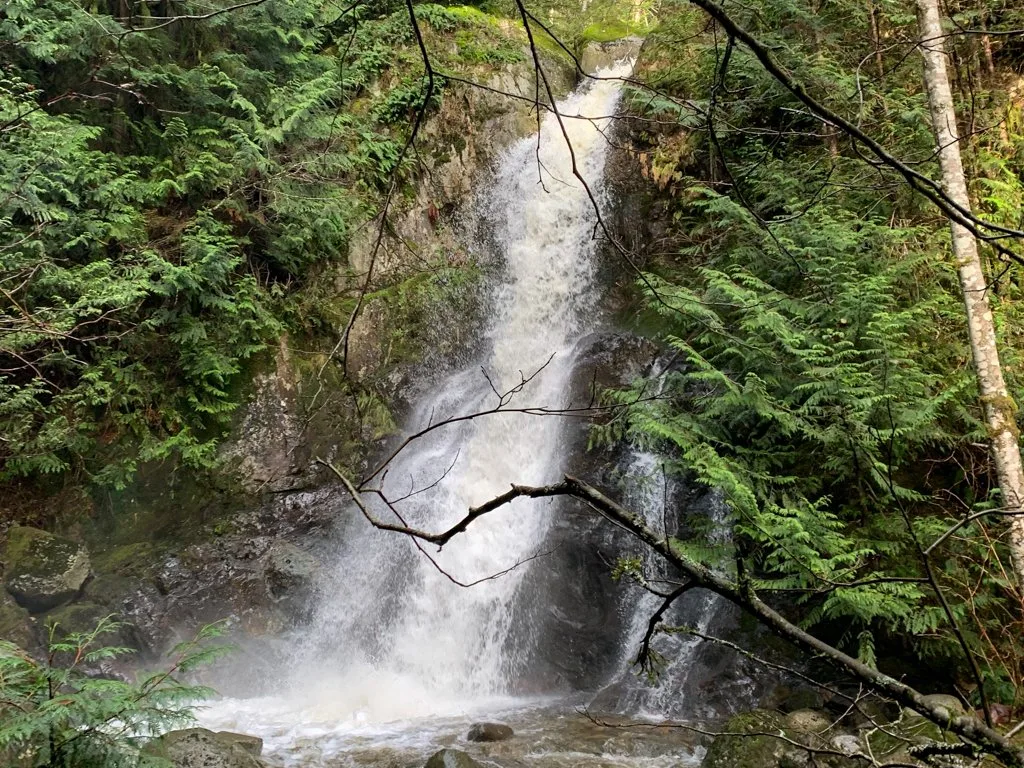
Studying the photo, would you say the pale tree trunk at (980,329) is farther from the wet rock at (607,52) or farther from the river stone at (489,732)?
the wet rock at (607,52)

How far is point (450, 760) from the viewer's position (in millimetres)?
5035

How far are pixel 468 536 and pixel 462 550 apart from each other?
0.21m

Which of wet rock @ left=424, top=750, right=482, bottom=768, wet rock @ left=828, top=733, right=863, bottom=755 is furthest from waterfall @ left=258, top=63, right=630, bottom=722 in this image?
wet rock @ left=828, top=733, right=863, bottom=755

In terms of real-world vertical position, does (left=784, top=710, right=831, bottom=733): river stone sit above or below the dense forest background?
below

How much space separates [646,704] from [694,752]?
932mm

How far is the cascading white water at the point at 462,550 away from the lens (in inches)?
291

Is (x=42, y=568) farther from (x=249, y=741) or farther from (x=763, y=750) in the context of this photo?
(x=763, y=750)

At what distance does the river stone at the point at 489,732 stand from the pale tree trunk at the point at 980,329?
4.63m

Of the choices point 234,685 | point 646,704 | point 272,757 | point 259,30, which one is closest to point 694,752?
point 646,704

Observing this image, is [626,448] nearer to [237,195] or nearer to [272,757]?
[272,757]

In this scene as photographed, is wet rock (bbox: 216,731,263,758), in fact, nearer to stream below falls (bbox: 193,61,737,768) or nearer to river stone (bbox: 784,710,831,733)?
stream below falls (bbox: 193,61,737,768)

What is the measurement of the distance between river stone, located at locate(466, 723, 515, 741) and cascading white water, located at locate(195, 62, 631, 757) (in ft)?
2.85

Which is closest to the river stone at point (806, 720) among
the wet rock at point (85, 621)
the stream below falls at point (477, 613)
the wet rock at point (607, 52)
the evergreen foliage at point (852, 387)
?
the evergreen foliage at point (852, 387)

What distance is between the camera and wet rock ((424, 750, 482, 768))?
501 cm
